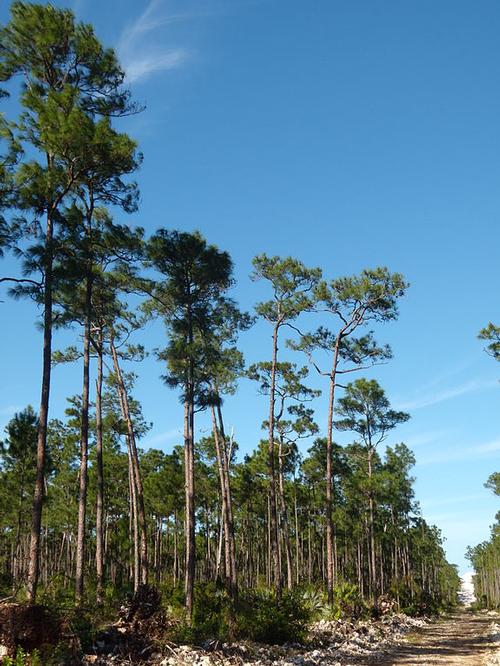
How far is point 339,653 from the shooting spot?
14680 mm

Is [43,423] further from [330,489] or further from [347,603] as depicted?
[347,603]

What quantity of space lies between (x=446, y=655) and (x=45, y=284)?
44.8 feet

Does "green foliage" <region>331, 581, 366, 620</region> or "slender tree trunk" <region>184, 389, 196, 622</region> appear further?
"green foliage" <region>331, 581, 366, 620</region>

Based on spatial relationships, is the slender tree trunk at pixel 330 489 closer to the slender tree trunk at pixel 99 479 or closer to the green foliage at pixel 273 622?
→ the green foliage at pixel 273 622

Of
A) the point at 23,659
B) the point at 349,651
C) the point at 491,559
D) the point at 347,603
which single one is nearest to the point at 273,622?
the point at 349,651

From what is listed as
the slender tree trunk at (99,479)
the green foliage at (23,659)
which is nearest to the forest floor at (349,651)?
the green foliage at (23,659)

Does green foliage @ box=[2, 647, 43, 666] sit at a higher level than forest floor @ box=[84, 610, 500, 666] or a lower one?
higher

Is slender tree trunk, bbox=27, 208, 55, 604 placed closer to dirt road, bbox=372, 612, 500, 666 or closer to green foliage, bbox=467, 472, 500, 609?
dirt road, bbox=372, 612, 500, 666

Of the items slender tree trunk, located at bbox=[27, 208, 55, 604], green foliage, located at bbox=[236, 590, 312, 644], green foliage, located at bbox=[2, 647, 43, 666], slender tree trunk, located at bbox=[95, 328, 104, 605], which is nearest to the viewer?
green foliage, located at bbox=[2, 647, 43, 666]

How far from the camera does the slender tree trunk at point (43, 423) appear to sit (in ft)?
39.3

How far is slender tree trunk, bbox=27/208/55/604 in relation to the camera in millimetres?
11977

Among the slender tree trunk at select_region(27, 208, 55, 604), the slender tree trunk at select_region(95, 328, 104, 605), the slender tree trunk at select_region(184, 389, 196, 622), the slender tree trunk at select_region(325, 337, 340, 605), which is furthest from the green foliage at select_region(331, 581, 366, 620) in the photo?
the slender tree trunk at select_region(27, 208, 55, 604)

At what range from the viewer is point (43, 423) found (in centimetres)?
1290

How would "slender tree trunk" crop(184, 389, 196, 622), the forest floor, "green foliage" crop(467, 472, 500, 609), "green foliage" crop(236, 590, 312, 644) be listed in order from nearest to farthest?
1. the forest floor
2. "green foliage" crop(236, 590, 312, 644)
3. "slender tree trunk" crop(184, 389, 196, 622)
4. "green foliage" crop(467, 472, 500, 609)
